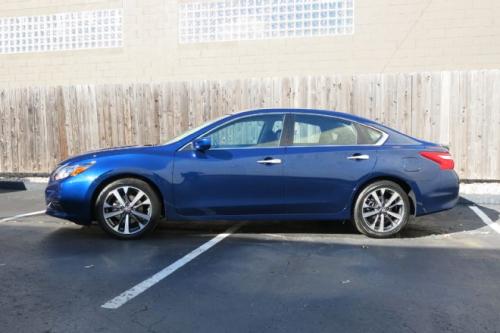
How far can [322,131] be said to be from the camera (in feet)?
19.5

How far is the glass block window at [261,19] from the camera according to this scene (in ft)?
35.6

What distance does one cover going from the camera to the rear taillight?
5.87 metres

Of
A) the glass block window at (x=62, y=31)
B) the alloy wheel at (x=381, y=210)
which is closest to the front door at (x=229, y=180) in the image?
the alloy wheel at (x=381, y=210)

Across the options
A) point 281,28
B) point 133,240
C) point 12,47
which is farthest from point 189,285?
point 12,47

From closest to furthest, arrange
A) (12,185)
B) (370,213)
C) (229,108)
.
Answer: (370,213), (229,108), (12,185)

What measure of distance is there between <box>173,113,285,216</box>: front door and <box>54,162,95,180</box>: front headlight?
3.27 feet

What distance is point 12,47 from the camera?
12.9 m

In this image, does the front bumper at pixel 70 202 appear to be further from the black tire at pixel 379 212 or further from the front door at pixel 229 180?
the black tire at pixel 379 212

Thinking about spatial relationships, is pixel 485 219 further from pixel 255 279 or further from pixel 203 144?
pixel 255 279

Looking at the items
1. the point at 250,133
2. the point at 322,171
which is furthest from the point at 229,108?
the point at 322,171

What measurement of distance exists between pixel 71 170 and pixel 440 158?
13.8 ft

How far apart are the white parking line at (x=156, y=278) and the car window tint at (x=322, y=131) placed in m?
1.48

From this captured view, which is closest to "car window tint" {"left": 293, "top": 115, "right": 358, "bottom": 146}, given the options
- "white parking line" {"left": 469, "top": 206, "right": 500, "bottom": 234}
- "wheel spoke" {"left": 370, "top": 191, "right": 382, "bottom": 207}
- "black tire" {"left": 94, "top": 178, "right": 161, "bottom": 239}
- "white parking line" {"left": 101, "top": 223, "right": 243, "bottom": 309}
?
"wheel spoke" {"left": 370, "top": 191, "right": 382, "bottom": 207}

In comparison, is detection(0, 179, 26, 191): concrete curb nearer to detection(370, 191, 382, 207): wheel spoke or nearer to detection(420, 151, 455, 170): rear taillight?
detection(370, 191, 382, 207): wheel spoke
